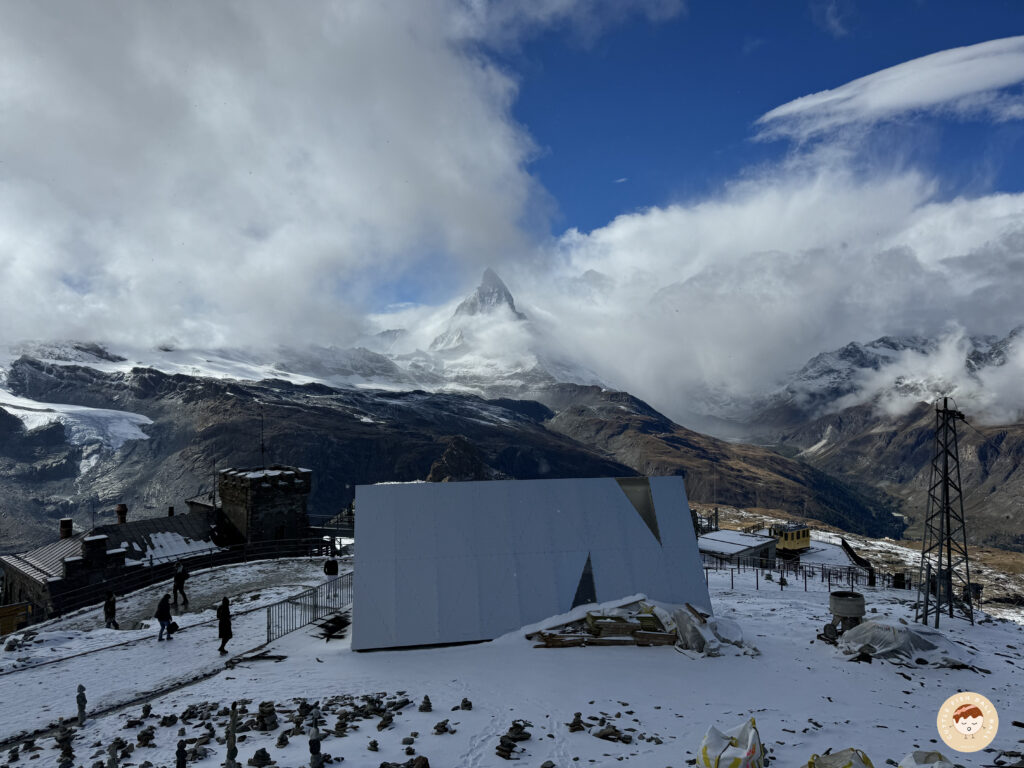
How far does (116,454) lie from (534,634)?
160 metres

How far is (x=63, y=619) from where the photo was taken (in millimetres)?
26078

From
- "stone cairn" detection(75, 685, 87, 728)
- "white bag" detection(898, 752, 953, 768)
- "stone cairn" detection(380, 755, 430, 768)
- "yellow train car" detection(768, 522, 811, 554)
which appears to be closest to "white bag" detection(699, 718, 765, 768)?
"white bag" detection(898, 752, 953, 768)

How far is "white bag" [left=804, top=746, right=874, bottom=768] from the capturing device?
9.30m

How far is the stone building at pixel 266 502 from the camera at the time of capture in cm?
4084

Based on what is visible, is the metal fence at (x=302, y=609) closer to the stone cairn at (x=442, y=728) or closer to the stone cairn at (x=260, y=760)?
the stone cairn at (x=442, y=728)

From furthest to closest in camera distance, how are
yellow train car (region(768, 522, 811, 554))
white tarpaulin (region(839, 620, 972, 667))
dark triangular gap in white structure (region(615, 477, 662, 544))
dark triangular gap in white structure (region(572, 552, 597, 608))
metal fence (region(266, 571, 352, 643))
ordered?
1. yellow train car (region(768, 522, 811, 554))
2. dark triangular gap in white structure (region(615, 477, 662, 544))
3. metal fence (region(266, 571, 352, 643))
4. dark triangular gap in white structure (region(572, 552, 597, 608))
5. white tarpaulin (region(839, 620, 972, 667))

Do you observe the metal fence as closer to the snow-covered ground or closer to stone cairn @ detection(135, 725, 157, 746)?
the snow-covered ground

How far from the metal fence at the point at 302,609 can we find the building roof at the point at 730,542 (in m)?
45.2

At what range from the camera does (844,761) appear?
9.38 metres

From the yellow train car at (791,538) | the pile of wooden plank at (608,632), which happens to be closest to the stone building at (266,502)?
the pile of wooden plank at (608,632)

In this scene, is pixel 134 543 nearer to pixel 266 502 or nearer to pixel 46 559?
pixel 46 559

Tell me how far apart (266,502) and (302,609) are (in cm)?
2002

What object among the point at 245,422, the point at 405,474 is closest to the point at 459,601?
the point at 405,474

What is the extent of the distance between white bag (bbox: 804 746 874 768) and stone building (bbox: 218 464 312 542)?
120 feet
